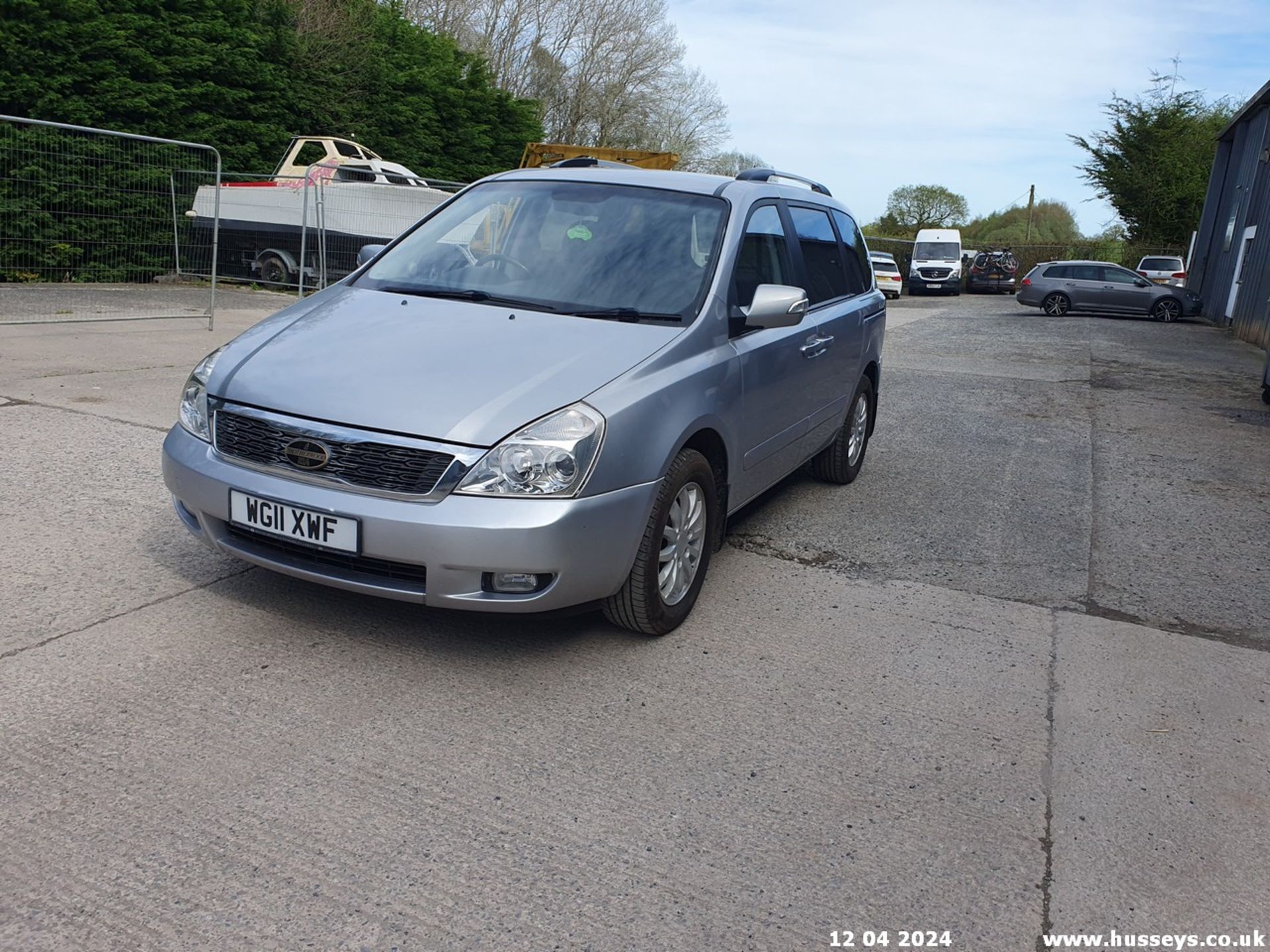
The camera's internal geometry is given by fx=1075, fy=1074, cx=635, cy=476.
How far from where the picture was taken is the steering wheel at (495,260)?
4582mm

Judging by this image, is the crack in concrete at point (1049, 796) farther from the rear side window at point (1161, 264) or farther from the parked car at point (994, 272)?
the parked car at point (994, 272)

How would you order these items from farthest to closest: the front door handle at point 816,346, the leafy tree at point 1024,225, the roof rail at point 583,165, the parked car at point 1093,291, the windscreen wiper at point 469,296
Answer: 1. the leafy tree at point 1024,225
2. the parked car at point 1093,291
3. the roof rail at point 583,165
4. the front door handle at point 816,346
5. the windscreen wiper at point 469,296

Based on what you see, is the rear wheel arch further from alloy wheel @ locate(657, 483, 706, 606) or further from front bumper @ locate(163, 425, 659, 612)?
front bumper @ locate(163, 425, 659, 612)

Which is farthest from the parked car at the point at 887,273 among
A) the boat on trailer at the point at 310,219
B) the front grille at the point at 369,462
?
the front grille at the point at 369,462

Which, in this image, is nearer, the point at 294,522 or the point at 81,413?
the point at 294,522

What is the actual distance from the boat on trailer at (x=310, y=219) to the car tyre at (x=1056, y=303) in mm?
18030

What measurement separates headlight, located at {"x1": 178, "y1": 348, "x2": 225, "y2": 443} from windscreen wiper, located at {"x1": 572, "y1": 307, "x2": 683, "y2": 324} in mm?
1396

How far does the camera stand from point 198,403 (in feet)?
13.0

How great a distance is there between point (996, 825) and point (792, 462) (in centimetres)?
275

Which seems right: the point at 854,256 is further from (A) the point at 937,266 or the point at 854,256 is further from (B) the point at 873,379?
(A) the point at 937,266

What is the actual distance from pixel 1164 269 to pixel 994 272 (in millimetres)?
6525

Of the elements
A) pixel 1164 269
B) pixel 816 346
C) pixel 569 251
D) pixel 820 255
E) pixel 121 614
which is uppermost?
pixel 1164 269

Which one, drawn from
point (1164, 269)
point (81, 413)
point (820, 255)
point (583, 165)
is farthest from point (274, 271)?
point (1164, 269)

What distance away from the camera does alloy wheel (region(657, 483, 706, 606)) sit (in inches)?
157
